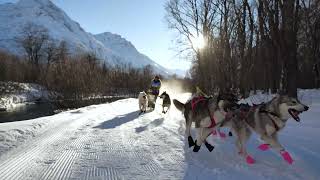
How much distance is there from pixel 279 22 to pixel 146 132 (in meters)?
8.99

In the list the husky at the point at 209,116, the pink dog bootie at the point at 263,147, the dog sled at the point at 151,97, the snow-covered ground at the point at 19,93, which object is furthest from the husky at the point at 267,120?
the snow-covered ground at the point at 19,93

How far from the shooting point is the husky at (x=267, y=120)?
6172 mm

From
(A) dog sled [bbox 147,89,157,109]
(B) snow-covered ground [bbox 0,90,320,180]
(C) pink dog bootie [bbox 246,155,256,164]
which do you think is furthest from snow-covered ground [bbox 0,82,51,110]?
(C) pink dog bootie [bbox 246,155,256,164]

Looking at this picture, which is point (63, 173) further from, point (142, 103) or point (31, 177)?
point (142, 103)

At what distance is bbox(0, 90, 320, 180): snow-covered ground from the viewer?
232 inches

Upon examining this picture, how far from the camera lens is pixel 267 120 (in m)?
6.49

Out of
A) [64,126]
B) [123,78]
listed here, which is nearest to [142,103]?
[64,126]

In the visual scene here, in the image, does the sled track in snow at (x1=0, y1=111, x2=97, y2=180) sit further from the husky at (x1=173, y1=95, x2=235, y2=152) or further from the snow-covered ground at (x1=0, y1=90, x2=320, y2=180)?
the husky at (x1=173, y1=95, x2=235, y2=152)

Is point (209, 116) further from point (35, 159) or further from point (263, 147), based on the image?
point (35, 159)

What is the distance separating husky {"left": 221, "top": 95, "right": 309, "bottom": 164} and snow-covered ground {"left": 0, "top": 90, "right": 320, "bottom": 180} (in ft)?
1.02

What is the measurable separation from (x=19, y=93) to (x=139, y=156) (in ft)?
152

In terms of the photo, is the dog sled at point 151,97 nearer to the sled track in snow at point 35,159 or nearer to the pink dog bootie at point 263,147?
the sled track in snow at point 35,159

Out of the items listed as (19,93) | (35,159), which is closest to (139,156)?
(35,159)

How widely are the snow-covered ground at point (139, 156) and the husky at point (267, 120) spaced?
0.31 metres
